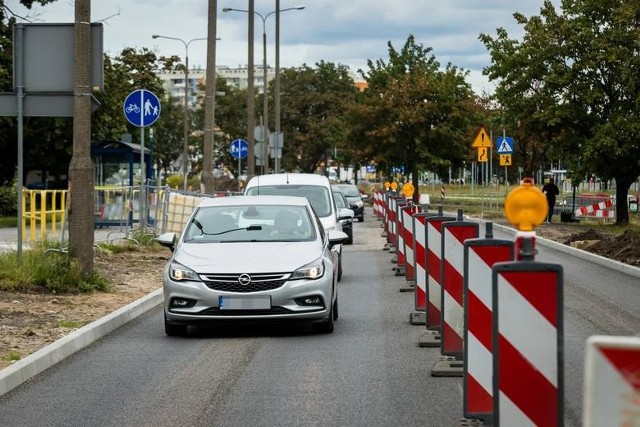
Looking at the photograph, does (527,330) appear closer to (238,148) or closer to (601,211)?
(601,211)

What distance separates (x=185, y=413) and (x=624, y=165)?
31864mm

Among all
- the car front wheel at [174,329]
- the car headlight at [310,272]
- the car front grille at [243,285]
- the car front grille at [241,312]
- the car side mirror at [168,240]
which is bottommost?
the car front wheel at [174,329]

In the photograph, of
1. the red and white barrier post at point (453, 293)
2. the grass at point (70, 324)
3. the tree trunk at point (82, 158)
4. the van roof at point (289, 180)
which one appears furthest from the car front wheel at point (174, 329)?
the van roof at point (289, 180)

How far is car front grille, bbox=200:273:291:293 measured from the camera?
1242 cm

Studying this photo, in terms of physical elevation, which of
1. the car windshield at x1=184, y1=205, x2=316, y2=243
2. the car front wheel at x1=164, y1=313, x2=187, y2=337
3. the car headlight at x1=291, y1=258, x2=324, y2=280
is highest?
the car windshield at x1=184, y1=205, x2=316, y2=243

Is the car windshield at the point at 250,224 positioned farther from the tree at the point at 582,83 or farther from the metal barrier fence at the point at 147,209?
the tree at the point at 582,83

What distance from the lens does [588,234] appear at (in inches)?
1191

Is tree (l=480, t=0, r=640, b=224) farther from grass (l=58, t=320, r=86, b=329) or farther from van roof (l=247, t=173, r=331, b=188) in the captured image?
grass (l=58, t=320, r=86, b=329)

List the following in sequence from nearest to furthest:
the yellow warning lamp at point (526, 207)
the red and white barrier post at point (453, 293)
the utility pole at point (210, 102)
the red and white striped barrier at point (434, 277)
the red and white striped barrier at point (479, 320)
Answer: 1. the yellow warning lamp at point (526, 207)
2. the red and white striped barrier at point (479, 320)
3. the red and white barrier post at point (453, 293)
4. the red and white striped barrier at point (434, 277)
5. the utility pole at point (210, 102)

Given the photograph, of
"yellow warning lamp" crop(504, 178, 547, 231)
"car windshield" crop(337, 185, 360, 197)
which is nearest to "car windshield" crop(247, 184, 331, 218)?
"yellow warning lamp" crop(504, 178, 547, 231)

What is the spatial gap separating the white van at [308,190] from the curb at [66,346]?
6.03 meters

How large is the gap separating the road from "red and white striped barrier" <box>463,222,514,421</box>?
259 millimetres

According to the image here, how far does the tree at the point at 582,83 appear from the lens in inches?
1483

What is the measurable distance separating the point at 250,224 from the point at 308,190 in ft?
27.5
